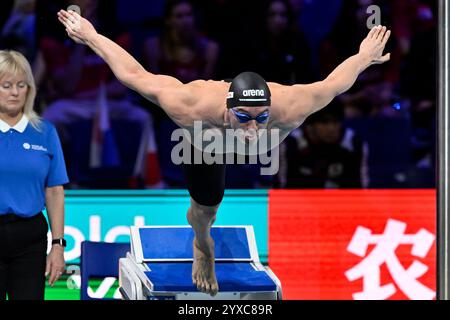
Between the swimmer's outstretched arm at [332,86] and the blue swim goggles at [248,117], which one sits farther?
the swimmer's outstretched arm at [332,86]

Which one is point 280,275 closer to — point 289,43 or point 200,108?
point 289,43

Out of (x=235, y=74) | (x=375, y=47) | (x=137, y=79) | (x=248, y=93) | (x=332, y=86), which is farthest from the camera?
(x=235, y=74)

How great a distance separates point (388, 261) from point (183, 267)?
6.12ft

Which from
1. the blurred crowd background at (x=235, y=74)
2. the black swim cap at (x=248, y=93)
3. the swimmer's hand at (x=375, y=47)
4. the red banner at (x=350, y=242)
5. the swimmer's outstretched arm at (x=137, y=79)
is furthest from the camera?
the blurred crowd background at (x=235, y=74)

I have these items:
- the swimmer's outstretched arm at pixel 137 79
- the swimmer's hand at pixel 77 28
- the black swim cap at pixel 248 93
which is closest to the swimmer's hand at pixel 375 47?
the black swim cap at pixel 248 93

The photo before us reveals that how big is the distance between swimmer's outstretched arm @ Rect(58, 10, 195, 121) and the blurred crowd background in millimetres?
2108

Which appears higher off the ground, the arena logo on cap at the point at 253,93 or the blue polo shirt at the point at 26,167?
the arena logo on cap at the point at 253,93

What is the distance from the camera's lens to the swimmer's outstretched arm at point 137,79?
14.3 ft

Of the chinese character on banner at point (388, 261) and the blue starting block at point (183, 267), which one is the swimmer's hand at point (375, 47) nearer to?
the blue starting block at point (183, 267)

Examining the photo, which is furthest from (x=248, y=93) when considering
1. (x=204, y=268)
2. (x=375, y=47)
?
(x=204, y=268)

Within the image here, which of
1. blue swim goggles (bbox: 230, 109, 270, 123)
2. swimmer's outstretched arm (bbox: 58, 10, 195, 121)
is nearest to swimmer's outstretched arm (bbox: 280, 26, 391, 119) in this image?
blue swim goggles (bbox: 230, 109, 270, 123)

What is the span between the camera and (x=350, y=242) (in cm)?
626

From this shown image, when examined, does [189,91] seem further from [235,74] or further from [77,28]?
[235,74]

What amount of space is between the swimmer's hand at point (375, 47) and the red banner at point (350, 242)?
5.75 feet
